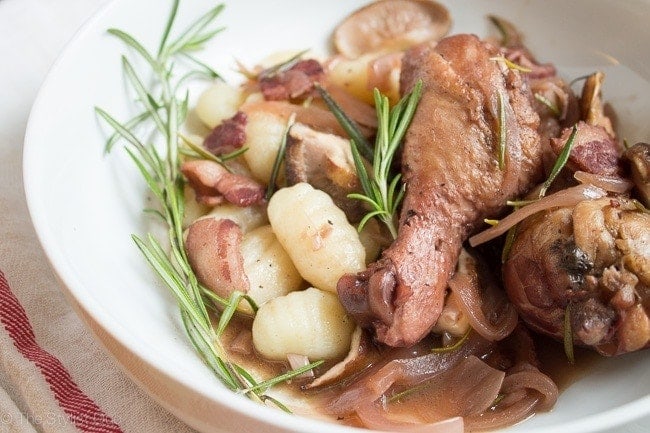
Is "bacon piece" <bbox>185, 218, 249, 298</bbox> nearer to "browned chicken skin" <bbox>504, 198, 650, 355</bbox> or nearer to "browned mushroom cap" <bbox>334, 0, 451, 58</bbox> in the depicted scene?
"browned chicken skin" <bbox>504, 198, 650, 355</bbox>

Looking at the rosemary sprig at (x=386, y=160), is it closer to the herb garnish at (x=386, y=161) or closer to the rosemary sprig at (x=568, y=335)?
the herb garnish at (x=386, y=161)

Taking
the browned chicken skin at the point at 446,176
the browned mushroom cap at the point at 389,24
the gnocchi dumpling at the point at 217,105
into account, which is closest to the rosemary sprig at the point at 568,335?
the browned chicken skin at the point at 446,176

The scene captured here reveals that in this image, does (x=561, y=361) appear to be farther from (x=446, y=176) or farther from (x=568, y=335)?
(x=446, y=176)

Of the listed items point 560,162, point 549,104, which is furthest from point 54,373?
point 549,104

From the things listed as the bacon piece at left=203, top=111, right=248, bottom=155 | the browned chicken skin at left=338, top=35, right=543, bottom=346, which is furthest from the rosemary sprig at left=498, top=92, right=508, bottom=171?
the bacon piece at left=203, top=111, right=248, bottom=155

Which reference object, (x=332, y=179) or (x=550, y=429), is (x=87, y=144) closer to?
(x=332, y=179)
